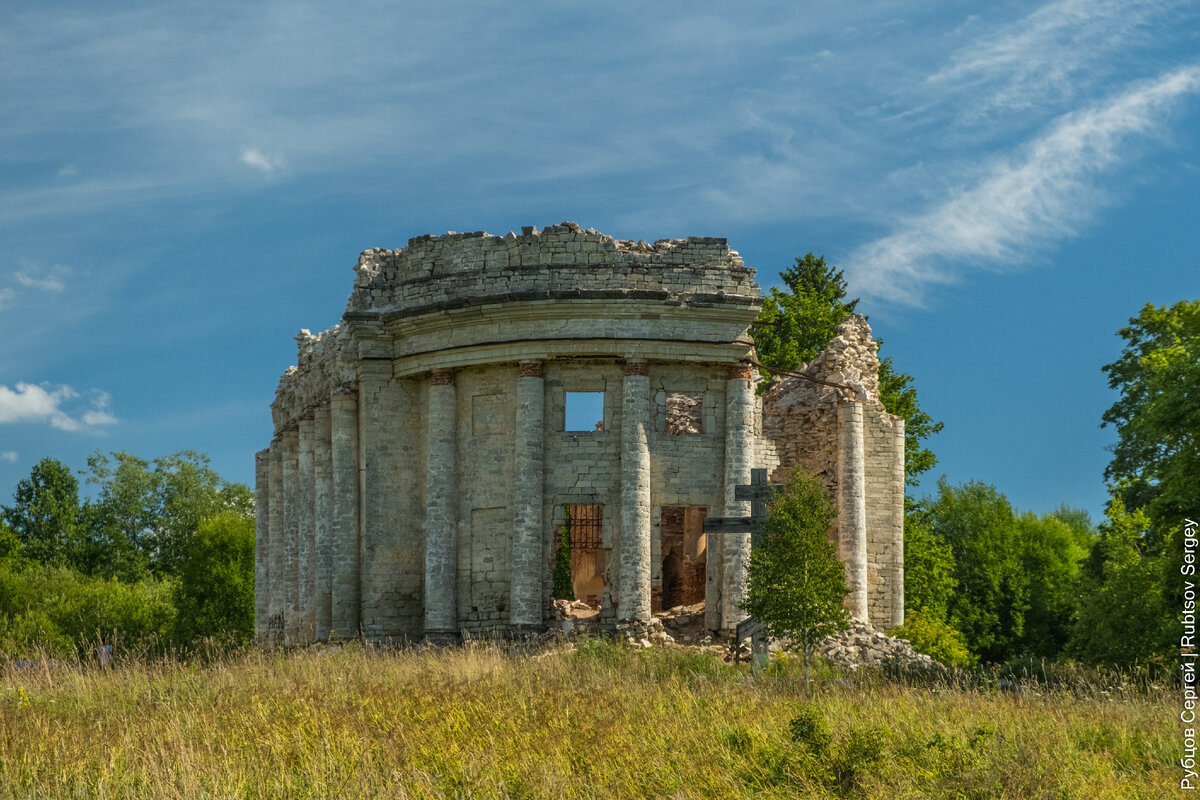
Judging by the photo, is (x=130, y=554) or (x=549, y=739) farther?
(x=130, y=554)

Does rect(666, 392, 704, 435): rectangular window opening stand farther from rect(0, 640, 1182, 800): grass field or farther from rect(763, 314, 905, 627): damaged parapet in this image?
rect(0, 640, 1182, 800): grass field

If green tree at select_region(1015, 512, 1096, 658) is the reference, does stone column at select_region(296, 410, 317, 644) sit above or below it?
above

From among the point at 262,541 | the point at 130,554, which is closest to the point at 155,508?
the point at 130,554

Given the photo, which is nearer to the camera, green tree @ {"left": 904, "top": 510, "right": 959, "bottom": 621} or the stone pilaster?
the stone pilaster

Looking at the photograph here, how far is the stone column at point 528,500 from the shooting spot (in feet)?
77.0

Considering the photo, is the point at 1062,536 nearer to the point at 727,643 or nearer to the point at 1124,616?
the point at 1124,616

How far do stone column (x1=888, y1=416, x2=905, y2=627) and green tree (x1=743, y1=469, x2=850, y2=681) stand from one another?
6858mm

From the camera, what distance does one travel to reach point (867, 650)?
23562 mm

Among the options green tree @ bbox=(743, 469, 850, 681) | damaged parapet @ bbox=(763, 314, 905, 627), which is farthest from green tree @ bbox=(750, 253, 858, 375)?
green tree @ bbox=(743, 469, 850, 681)

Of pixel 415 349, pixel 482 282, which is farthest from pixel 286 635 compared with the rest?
pixel 482 282

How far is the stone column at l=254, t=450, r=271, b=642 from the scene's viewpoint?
108ft

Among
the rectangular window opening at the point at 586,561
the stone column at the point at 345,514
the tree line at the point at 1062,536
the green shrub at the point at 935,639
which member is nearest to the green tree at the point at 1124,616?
the tree line at the point at 1062,536

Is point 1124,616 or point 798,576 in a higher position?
point 798,576

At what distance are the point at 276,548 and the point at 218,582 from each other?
17236 mm
